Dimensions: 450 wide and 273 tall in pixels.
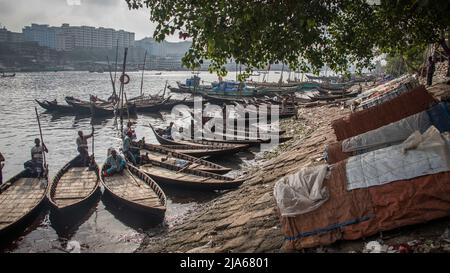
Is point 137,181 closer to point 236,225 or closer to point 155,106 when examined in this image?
point 236,225

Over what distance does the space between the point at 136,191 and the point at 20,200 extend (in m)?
4.16

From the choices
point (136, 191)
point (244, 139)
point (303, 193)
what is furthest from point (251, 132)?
point (303, 193)

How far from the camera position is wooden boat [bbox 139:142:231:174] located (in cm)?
1581

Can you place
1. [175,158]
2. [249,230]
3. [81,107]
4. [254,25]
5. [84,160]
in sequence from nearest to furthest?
[254,25], [249,230], [84,160], [175,158], [81,107]

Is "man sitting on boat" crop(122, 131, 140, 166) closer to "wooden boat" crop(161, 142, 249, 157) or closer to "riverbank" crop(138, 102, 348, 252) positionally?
"wooden boat" crop(161, 142, 249, 157)

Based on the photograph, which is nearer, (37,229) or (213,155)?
(37,229)

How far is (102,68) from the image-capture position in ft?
539

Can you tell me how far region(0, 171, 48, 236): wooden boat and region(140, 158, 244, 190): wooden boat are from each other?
176 inches

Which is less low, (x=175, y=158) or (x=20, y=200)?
(x=175, y=158)

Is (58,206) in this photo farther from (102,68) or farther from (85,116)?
(102,68)

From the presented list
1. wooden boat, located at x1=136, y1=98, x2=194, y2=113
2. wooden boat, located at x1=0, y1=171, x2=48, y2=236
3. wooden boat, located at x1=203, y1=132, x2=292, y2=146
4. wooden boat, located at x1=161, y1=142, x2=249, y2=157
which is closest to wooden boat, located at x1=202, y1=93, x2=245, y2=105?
wooden boat, located at x1=136, y1=98, x2=194, y2=113

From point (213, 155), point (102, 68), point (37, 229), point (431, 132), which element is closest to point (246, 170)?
point (213, 155)

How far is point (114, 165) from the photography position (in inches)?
606

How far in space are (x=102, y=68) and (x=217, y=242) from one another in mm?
170585
